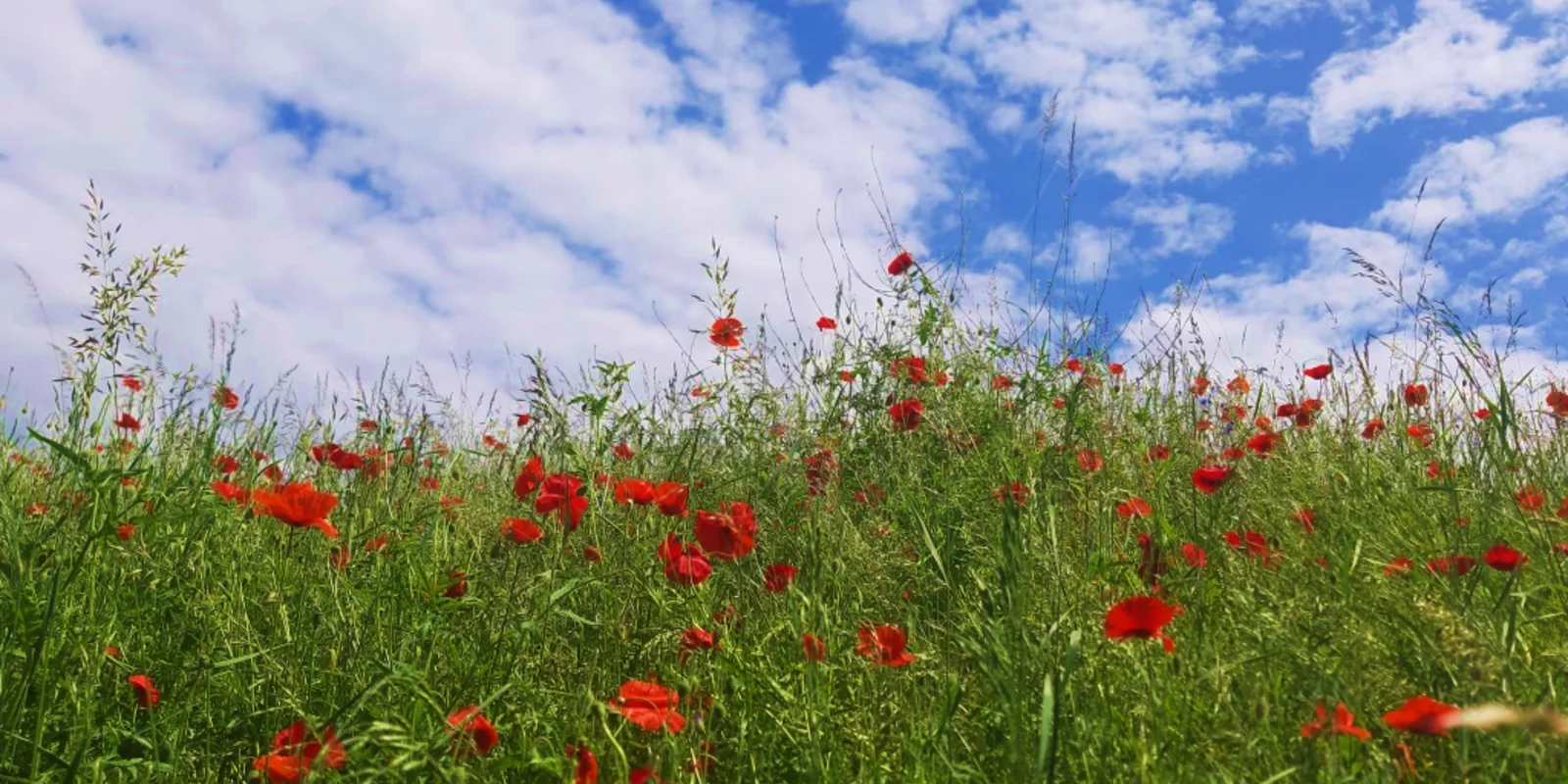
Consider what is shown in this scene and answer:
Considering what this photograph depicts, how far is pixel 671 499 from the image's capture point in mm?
2164

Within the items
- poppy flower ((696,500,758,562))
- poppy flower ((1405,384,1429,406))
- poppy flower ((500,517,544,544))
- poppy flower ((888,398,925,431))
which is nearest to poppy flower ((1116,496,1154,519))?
poppy flower ((888,398,925,431))

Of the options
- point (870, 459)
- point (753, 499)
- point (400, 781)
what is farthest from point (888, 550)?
point (400, 781)

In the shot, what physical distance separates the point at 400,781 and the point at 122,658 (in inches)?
41.4

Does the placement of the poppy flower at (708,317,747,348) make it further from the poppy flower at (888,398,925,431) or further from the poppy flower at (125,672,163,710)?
the poppy flower at (125,672,163,710)

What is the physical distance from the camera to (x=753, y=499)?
306 cm

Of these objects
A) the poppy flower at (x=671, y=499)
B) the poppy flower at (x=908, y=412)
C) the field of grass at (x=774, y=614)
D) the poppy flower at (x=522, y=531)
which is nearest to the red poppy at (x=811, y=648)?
the field of grass at (x=774, y=614)

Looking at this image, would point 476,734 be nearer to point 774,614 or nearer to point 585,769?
point 585,769

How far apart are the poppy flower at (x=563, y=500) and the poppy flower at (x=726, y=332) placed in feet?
3.81

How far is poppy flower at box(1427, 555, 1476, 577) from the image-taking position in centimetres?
188

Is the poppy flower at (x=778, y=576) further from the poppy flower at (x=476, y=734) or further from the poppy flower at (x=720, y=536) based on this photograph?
the poppy flower at (x=476, y=734)

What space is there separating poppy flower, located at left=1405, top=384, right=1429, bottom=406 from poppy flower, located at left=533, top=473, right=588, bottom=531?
10.3ft

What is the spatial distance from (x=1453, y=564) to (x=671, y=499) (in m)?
1.45

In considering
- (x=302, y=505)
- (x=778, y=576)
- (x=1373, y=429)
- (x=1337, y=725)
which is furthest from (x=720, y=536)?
(x=1373, y=429)

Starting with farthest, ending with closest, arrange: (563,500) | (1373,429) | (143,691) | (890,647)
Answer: (1373,429), (563,500), (143,691), (890,647)
